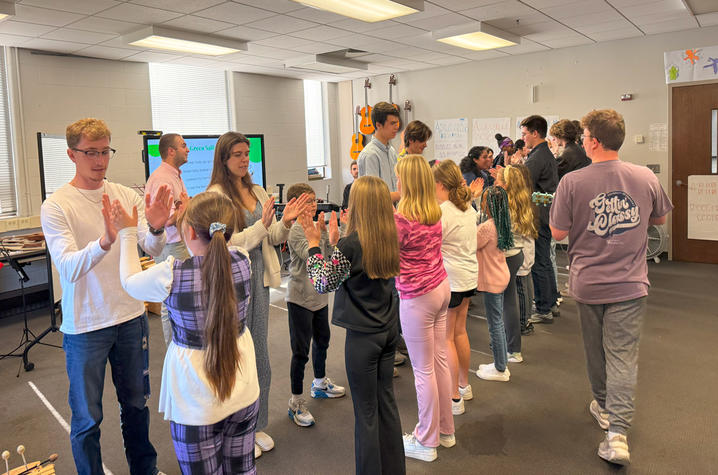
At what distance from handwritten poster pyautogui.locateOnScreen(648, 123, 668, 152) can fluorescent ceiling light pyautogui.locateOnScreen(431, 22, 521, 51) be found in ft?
7.02

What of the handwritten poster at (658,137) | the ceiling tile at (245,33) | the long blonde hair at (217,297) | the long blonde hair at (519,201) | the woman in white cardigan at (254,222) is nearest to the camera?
the long blonde hair at (217,297)

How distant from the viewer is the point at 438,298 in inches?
94.7

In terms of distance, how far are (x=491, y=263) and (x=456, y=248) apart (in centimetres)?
56

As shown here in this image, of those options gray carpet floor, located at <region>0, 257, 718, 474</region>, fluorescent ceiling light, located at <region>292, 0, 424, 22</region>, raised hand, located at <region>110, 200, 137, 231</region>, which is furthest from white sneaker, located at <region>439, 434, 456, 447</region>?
fluorescent ceiling light, located at <region>292, 0, 424, 22</region>

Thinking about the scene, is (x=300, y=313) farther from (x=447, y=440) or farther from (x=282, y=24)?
(x=282, y=24)

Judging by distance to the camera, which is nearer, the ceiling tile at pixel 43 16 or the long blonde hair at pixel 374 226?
the long blonde hair at pixel 374 226

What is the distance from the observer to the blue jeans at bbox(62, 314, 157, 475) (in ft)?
6.68

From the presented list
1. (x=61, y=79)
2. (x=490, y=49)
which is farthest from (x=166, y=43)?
(x=490, y=49)

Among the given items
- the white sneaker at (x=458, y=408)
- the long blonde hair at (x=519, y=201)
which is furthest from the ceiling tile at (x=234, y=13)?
the white sneaker at (x=458, y=408)

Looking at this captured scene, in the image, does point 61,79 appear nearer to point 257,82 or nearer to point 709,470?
point 257,82

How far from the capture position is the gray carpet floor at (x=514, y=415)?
8.43ft

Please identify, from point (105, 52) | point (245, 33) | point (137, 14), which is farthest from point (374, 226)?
point (105, 52)

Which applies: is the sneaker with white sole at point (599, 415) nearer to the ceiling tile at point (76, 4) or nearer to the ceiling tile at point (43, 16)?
the ceiling tile at point (76, 4)

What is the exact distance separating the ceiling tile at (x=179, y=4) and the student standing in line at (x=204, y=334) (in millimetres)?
3421
